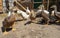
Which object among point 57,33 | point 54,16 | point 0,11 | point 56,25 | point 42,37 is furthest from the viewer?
point 0,11

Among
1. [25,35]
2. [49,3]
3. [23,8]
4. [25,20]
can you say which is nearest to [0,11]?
[23,8]

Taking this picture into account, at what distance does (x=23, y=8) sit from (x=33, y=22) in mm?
3021

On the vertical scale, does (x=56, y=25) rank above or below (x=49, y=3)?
below

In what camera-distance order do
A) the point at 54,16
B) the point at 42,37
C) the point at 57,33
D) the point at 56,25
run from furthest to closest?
the point at 54,16 < the point at 56,25 < the point at 57,33 < the point at 42,37

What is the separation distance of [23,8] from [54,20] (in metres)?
3.52

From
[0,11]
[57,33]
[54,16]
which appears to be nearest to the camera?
[57,33]

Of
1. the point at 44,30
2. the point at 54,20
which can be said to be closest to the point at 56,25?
the point at 54,20

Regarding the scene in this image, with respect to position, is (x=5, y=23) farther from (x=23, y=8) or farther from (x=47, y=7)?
(x=47, y=7)

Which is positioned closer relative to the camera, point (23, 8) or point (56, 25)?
point (56, 25)

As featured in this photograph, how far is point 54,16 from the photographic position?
988 centimetres

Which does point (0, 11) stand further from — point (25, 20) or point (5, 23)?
point (5, 23)

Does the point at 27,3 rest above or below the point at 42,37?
above

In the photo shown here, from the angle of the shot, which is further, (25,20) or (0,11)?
(0,11)

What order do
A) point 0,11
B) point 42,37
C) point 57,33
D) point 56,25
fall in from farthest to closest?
point 0,11, point 56,25, point 57,33, point 42,37
